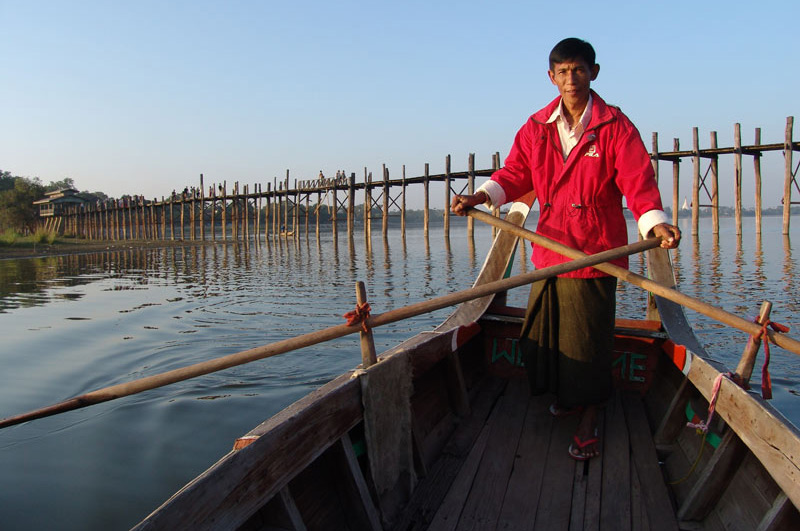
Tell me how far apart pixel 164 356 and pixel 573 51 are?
533cm

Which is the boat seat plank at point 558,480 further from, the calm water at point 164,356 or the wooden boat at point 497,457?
the calm water at point 164,356

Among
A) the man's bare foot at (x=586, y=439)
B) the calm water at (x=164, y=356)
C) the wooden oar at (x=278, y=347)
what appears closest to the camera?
the wooden oar at (x=278, y=347)

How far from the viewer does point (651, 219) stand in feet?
7.30

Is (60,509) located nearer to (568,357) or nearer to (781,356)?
(568,357)

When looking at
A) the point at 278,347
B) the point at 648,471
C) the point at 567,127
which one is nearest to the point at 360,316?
the point at 278,347

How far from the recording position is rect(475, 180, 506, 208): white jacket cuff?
270cm

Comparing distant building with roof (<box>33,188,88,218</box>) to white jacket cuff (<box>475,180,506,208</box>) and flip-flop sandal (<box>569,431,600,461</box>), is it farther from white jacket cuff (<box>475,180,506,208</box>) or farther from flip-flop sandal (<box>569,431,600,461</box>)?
flip-flop sandal (<box>569,431,600,461</box>)

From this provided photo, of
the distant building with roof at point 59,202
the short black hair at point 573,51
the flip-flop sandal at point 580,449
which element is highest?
the distant building with roof at point 59,202

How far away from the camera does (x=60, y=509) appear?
285 cm

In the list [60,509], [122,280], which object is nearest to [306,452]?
[60,509]

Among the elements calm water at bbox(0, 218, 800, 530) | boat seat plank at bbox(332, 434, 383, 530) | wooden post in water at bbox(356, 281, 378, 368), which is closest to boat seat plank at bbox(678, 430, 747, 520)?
boat seat plank at bbox(332, 434, 383, 530)

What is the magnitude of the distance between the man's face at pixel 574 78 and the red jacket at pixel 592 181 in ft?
0.29

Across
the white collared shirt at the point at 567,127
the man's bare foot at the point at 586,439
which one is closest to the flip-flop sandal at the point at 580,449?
the man's bare foot at the point at 586,439

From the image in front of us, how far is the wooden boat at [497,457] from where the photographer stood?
1.52 m
